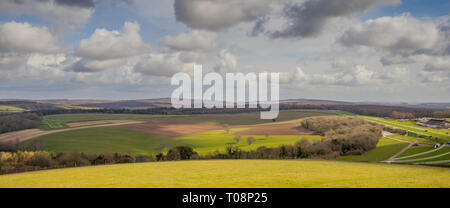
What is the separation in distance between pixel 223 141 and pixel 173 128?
1020 inches

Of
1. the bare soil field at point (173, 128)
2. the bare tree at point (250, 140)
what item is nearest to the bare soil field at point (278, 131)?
the bare tree at point (250, 140)

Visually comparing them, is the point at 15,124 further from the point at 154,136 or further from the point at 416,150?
the point at 416,150

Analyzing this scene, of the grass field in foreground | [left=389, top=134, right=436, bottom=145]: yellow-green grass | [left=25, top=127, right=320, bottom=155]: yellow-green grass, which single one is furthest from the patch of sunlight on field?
the grass field in foreground

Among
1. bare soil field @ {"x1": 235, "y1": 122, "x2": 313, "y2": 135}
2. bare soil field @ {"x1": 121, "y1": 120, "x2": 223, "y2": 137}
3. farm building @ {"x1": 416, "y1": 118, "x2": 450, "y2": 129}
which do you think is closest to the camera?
bare soil field @ {"x1": 235, "y1": 122, "x2": 313, "y2": 135}

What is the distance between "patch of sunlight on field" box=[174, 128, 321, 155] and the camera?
83894mm

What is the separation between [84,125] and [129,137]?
97.8ft

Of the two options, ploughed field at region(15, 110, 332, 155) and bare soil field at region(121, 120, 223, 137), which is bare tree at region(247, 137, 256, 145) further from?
bare soil field at region(121, 120, 223, 137)

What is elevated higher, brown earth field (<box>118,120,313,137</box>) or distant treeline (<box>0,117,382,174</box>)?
brown earth field (<box>118,120,313,137</box>)

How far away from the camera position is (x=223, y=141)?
9075cm

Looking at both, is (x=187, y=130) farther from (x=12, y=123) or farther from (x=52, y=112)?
(x=52, y=112)

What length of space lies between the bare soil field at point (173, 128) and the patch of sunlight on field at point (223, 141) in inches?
215

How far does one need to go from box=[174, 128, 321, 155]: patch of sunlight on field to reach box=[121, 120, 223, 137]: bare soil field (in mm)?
5470

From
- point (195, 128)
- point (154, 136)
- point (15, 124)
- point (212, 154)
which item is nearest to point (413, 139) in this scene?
point (212, 154)
